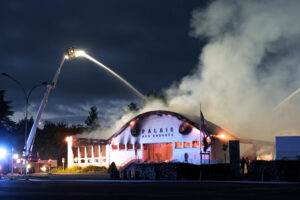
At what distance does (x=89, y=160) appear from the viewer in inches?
2933

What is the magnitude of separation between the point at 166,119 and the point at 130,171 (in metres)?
25.2

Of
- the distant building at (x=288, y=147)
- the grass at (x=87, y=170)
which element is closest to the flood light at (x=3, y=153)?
the grass at (x=87, y=170)

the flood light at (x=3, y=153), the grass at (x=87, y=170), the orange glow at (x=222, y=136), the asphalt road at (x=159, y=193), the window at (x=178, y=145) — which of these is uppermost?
the orange glow at (x=222, y=136)

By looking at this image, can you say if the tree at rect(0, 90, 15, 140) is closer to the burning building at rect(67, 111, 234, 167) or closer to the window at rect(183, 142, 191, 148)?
the burning building at rect(67, 111, 234, 167)

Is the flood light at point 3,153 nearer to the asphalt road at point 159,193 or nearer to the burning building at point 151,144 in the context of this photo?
the burning building at point 151,144

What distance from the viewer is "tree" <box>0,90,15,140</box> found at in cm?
9350

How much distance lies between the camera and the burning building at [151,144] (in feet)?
209

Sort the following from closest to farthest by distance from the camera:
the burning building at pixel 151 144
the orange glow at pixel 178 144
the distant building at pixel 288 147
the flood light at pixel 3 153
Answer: the distant building at pixel 288 147 < the flood light at pixel 3 153 < the burning building at pixel 151 144 < the orange glow at pixel 178 144

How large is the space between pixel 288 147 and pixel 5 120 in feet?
206

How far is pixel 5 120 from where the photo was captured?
95562 mm

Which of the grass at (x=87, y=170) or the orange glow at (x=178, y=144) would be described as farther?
the orange glow at (x=178, y=144)

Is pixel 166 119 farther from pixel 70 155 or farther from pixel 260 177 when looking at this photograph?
pixel 260 177

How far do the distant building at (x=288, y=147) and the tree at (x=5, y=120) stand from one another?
60.0 m

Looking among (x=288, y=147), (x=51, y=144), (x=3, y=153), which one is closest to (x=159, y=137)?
(x=288, y=147)
